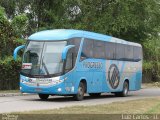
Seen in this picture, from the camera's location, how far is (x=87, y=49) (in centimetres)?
2634

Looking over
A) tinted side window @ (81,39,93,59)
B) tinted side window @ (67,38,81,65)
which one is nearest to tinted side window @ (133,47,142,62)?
tinted side window @ (81,39,93,59)

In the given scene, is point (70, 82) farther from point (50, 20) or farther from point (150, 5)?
point (50, 20)

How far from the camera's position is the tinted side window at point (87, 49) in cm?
2594

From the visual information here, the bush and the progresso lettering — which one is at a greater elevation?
the progresso lettering

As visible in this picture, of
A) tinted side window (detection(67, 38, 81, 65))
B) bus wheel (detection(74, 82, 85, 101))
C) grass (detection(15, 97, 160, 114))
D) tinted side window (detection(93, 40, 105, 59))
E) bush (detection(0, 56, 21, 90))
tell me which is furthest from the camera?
bush (detection(0, 56, 21, 90))

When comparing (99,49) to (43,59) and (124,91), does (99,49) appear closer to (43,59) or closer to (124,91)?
(43,59)

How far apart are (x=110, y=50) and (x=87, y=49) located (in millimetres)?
3344

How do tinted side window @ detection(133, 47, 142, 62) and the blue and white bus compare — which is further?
tinted side window @ detection(133, 47, 142, 62)

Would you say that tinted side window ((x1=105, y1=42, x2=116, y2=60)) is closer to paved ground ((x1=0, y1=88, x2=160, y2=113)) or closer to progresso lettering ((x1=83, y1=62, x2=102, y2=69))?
progresso lettering ((x1=83, y1=62, x2=102, y2=69))

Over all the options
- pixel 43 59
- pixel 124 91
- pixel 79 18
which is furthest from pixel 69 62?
pixel 79 18

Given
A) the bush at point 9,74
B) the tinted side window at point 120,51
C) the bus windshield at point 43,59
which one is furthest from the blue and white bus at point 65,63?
the bush at point 9,74

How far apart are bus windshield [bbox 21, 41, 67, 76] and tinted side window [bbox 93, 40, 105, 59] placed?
10.5 ft

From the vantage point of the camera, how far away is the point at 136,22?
1535 inches

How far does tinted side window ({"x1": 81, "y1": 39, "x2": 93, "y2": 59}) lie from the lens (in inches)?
1021
